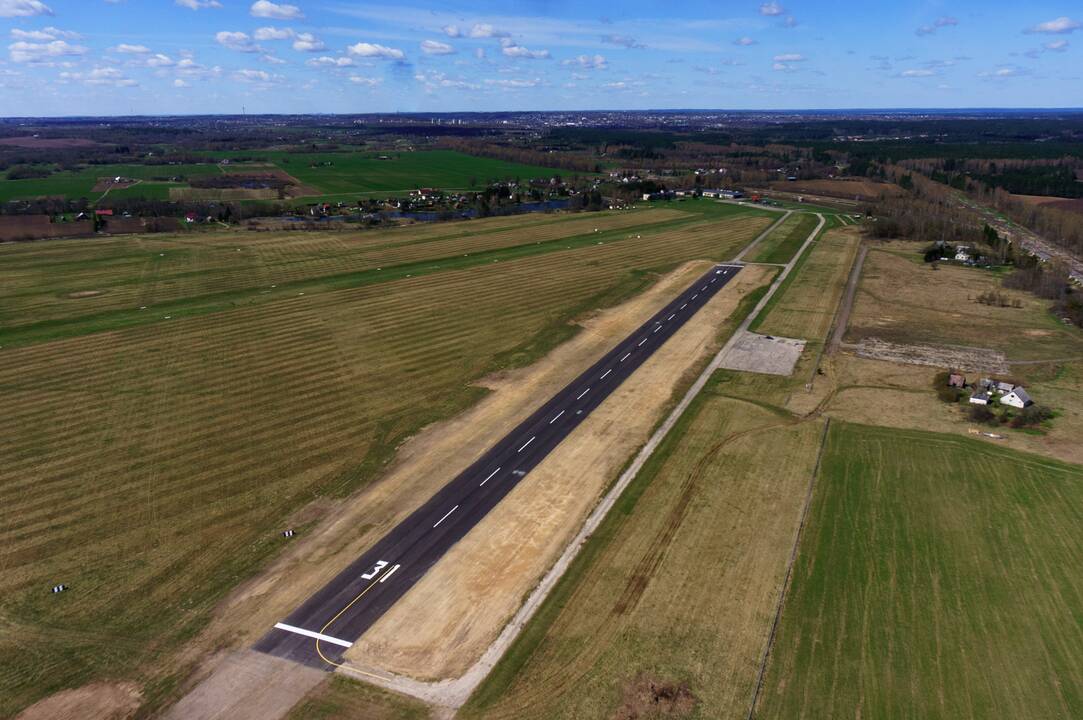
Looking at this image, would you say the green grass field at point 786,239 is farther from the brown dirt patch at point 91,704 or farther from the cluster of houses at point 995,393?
the brown dirt patch at point 91,704

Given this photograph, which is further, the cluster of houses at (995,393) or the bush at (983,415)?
the cluster of houses at (995,393)

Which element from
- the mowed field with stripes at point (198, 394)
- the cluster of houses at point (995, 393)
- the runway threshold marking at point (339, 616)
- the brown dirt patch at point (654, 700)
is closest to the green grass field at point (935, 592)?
the brown dirt patch at point (654, 700)

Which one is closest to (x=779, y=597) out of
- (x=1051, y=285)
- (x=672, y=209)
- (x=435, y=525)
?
(x=435, y=525)

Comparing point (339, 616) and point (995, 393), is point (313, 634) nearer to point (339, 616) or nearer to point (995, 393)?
point (339, 616)

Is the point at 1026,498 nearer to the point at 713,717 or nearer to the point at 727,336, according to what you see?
the point at 713,717

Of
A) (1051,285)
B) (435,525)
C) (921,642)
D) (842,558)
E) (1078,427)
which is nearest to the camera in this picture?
(921,642)

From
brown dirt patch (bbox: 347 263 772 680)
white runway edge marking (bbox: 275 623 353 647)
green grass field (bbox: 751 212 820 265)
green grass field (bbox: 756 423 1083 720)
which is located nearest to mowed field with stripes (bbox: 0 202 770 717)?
white runway edge marking (bbox: 275 623 353 647)
